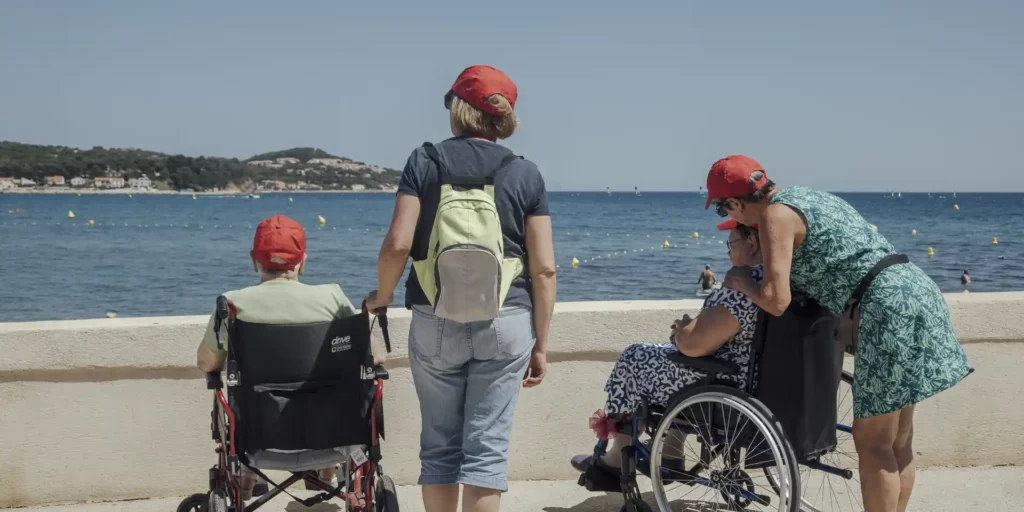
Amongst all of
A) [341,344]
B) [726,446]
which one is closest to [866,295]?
[726,446]

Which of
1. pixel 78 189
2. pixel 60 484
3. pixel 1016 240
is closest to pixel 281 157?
pixel 78 189

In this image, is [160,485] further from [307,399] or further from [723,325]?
[723,325]

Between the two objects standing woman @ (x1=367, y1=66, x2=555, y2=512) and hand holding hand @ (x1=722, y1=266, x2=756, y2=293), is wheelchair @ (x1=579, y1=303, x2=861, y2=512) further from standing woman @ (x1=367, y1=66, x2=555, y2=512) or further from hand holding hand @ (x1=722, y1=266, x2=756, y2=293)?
standing woman @ (x1=367, y1=66, x2=555, y2=512)

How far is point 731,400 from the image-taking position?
302cm

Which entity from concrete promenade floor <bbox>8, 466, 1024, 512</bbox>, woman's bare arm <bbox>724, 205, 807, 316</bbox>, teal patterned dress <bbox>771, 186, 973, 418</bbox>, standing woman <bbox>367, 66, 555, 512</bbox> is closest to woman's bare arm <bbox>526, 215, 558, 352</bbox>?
standing woman <bbox>367, 66, 555, 512</bbox>

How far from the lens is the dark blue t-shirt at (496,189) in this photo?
267 cm

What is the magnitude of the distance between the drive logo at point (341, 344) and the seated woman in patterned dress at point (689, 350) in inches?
39.2

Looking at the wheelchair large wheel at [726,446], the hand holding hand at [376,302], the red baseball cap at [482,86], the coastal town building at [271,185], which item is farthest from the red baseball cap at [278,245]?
the coastal town building at [271,185]

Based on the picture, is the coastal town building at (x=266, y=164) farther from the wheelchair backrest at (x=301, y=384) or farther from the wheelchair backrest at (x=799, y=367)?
the wheelchair backrest at (x=799, y=367)

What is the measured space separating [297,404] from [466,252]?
32.2 inches

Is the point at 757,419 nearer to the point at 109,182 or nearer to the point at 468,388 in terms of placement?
the point at 468,388

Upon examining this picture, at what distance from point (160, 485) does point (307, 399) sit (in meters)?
1.27

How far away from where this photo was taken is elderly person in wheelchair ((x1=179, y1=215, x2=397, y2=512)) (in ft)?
9.58

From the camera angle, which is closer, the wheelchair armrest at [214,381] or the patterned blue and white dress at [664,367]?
the wheelchair armrest at [214,381]
